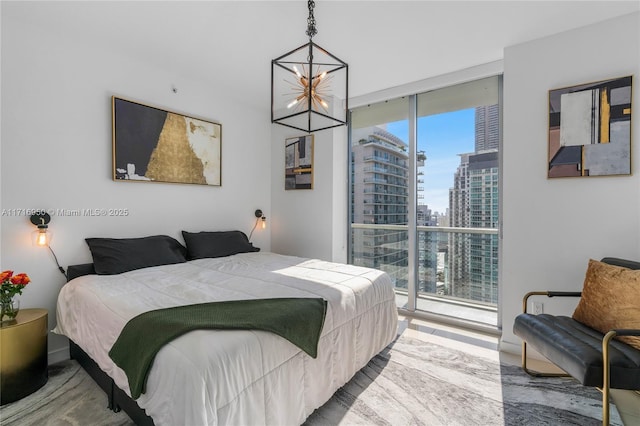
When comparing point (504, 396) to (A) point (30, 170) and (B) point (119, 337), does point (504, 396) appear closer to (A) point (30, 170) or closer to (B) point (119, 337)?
(B) point (119, 337)

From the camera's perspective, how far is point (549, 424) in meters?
1.73

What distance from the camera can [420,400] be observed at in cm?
196

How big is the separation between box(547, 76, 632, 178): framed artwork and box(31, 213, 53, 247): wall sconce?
13.8 feet

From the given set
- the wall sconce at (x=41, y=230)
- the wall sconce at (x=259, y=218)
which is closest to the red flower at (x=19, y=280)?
the wall sconce at (x=41, y=230)

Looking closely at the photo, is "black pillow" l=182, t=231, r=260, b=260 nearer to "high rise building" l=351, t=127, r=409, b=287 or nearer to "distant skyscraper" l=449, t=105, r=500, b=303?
"high rise building" l=351, t=127, r=409, b=287

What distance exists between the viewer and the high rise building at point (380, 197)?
379cm

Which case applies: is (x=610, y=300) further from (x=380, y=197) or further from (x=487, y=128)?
(x=380, y=197)

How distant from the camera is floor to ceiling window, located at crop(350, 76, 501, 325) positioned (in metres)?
3.27

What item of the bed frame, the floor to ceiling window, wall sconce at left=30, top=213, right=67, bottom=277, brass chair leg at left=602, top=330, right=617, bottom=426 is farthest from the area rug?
the floor to ceiling window

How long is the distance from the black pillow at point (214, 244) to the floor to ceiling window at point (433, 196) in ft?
5.22

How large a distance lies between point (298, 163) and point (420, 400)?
3.16 metres

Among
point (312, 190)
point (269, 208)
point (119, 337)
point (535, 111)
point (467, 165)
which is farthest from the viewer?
point (269, 208)

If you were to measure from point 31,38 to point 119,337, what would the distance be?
2.56 metres

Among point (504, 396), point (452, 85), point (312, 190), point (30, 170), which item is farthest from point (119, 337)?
point (452, 85)
